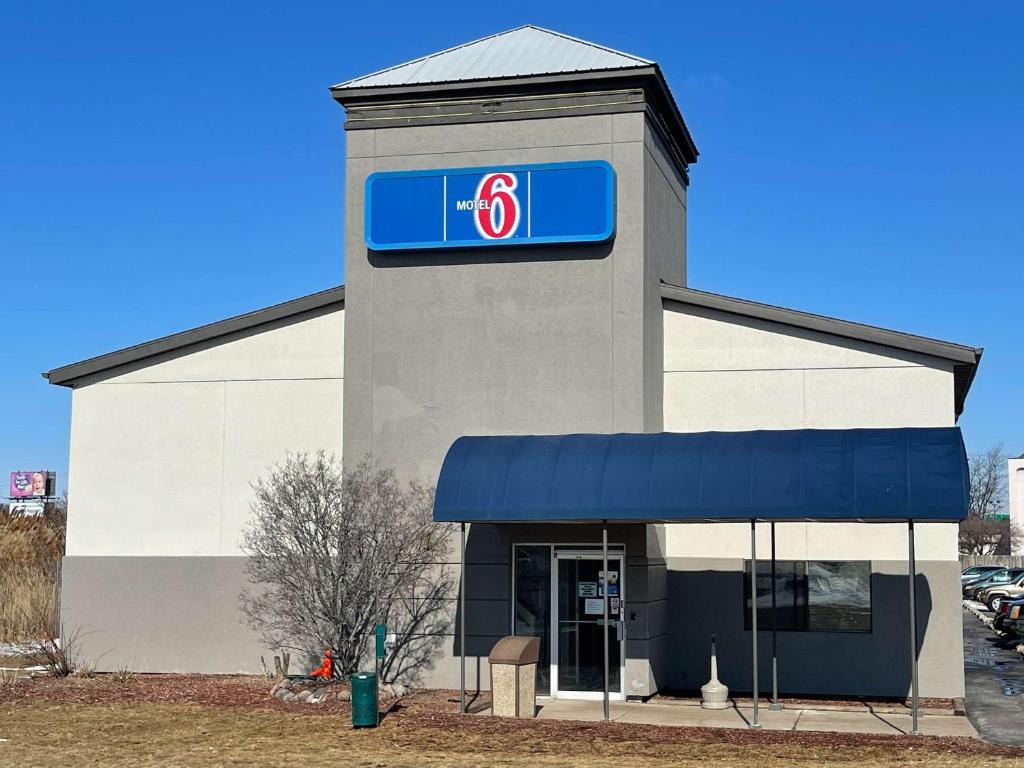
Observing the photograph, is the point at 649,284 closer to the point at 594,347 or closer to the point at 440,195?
the point at 594,347

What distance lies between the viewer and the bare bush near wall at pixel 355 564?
22.0 meters

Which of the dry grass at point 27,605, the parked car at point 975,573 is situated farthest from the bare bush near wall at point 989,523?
the dry grass at point 27,605

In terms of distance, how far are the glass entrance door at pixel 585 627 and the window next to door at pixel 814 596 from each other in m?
2.73

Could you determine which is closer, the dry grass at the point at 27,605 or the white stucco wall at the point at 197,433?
the white stucco wall at the point at 197,433

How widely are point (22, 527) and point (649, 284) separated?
Result: 96.0 feet

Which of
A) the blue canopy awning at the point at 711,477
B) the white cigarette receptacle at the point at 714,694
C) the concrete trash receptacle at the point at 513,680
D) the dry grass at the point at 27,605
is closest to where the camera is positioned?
the blue canopy awning at the point at 711,477

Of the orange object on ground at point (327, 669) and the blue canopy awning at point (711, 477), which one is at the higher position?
the blue canopy awning at point (711, 477)

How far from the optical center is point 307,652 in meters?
23.1

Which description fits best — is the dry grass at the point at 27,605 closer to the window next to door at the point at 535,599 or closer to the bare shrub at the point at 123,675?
the bare shrub at the point at 123,675

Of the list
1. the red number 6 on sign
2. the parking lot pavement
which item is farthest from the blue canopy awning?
the red number 6 on sign

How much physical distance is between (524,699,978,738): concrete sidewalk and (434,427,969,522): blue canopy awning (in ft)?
10.2

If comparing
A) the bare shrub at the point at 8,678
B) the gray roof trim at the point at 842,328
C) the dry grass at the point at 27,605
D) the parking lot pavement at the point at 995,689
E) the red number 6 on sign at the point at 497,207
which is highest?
the red number 6 on sign at the point at 497,207

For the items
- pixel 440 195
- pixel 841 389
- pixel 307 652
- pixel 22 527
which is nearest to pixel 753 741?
pixel 841 389

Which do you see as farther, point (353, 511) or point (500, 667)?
point (353, 511)
